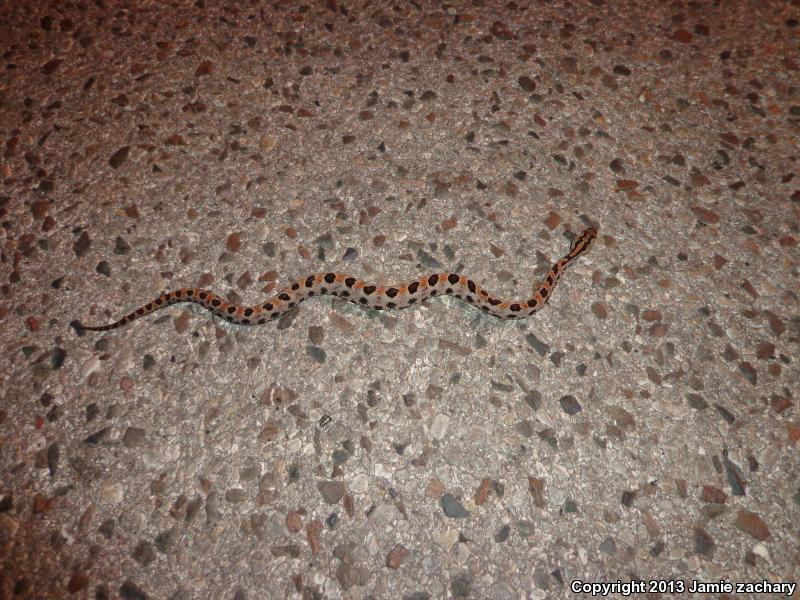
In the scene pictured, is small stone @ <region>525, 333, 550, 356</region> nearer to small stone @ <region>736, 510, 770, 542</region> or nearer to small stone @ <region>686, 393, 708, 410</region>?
small stone @ <region>686, 393, 708, 410</region>

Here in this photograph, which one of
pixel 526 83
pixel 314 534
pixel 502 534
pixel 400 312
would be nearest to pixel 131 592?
pixel 314 534

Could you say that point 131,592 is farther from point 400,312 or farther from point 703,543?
point 703,543

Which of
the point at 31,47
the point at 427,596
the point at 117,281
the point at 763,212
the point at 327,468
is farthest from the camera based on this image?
the point at 31,47

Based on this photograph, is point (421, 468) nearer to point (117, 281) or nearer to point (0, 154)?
point (117, 281)

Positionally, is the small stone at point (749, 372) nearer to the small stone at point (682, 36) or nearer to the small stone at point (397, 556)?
the small stone at point (397, 556)

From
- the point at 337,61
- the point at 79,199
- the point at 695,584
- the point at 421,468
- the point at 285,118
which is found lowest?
the point at 695,584

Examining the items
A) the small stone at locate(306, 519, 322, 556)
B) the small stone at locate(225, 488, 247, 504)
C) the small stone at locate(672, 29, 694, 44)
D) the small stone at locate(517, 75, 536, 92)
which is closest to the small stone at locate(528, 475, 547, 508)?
the small stone at locate(306, 519, 322, 556)

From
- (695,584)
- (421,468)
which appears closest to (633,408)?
(695,584)
